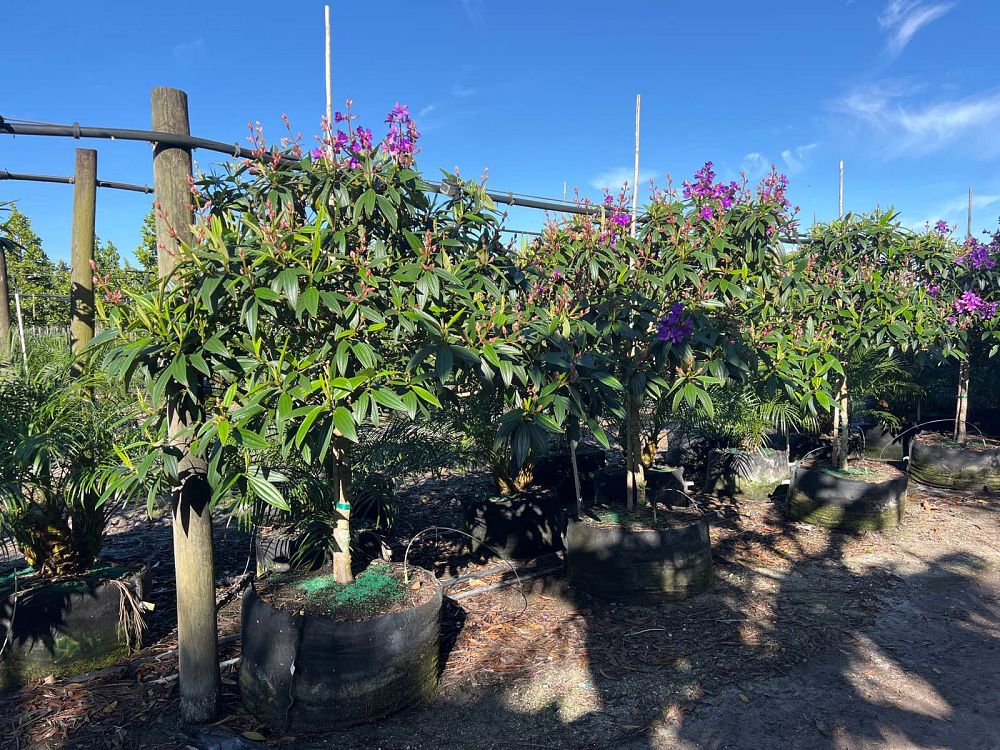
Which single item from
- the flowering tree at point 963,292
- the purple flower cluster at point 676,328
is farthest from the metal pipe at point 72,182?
the flowering tree at point 963,292

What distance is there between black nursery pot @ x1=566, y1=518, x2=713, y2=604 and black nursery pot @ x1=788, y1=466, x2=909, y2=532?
5.88 feet

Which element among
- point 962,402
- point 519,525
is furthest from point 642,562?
point 962,402

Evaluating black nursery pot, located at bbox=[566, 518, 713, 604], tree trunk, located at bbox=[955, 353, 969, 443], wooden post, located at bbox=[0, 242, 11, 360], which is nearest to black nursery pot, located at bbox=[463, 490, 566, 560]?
black nursery pot, located at bbox=[566, 518, 713, 604]

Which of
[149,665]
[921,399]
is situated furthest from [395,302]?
[921,399]

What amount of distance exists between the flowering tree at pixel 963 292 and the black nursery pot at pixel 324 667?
15.9 ft

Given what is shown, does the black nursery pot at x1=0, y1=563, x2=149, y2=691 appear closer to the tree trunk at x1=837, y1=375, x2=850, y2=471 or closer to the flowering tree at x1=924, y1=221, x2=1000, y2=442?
the tree trunk at x1=837, y1=375, x2=850, y2=471

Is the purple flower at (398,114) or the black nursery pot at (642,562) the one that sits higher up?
the purple flower at (398,114)

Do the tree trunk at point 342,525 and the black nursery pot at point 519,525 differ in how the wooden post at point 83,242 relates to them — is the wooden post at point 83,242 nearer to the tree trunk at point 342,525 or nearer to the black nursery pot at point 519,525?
the tree trunk at point 342,525

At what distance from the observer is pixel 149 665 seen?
114 inches

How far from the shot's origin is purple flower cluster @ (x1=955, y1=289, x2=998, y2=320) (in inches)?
211

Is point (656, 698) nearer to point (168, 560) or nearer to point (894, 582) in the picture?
point (894, 582)

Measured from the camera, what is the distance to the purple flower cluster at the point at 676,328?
295cm

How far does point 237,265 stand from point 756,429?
4943 millimetres

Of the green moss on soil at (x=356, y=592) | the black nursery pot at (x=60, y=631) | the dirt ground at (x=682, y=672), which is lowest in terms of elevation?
the dirt ground at (x=682, y=672)
